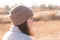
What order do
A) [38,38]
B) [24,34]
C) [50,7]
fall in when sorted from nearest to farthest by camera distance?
[24,34]
[38,38]
[50,7]

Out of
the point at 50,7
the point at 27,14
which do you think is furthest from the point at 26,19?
the point at 50,7

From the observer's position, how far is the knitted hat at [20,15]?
7.36ft

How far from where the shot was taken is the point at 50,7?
96.1 feet

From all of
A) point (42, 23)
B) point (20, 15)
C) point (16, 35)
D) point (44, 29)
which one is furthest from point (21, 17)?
point (42, 23)

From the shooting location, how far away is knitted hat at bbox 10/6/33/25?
224cm

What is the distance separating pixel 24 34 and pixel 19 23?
4.9 inches

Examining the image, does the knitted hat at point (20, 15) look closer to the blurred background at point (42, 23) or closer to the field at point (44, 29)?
the blurred background at point (42, 23)

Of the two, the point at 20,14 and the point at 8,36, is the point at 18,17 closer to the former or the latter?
the point at 20,14

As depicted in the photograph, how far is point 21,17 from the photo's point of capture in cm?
225

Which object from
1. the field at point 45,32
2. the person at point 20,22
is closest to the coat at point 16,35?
the person at point 20,22

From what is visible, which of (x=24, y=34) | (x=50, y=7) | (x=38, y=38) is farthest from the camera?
(x=50, y=7)

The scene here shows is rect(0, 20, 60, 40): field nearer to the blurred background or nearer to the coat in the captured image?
the blurred background

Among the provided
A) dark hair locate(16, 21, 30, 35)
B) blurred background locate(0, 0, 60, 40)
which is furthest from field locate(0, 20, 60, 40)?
dark hair locate(16, 21, 30, 35)

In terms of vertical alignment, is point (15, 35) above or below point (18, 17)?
below
